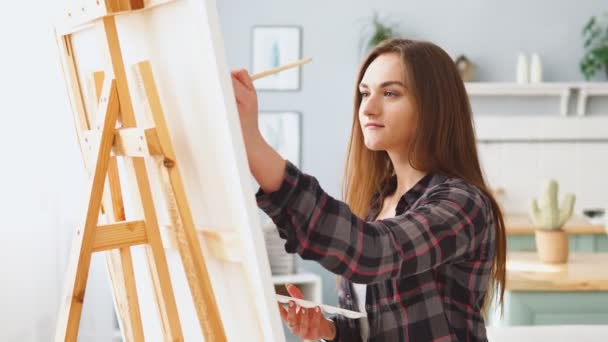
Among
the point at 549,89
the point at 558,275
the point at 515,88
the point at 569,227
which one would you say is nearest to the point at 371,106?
the point at 558,275

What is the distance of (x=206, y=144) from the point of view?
1.19 metres

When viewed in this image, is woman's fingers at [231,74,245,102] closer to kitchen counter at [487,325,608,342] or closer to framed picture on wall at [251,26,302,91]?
kitchen counter at [487,325,608,342]

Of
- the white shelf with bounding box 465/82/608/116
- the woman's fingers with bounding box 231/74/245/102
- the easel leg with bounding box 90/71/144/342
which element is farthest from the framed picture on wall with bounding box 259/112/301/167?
the woman's fingers with bounding box 231/74/245/102

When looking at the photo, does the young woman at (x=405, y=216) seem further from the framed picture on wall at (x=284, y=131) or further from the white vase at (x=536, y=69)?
the white vase at (x=536, y=69)

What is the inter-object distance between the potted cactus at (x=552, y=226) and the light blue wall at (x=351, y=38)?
1.79 m

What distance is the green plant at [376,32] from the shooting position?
4.89 meters

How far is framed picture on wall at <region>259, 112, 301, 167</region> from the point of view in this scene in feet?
16.4

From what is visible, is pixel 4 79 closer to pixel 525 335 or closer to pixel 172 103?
pixel 172 103

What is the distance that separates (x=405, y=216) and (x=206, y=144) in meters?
0.32

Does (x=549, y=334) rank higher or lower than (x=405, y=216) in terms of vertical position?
lower

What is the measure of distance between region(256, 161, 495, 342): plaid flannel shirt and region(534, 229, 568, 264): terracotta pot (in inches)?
72.2

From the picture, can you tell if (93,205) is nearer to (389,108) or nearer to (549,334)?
(389,108)

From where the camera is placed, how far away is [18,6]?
9.05 feet

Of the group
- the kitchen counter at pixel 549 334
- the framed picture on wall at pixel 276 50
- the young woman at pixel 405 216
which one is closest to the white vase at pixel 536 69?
the framed picture on wall at pixel 276 50
